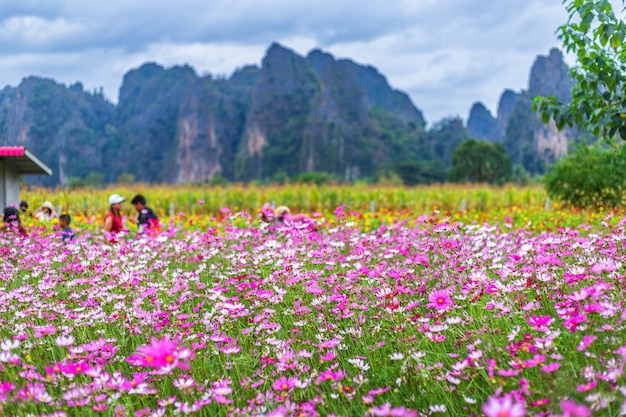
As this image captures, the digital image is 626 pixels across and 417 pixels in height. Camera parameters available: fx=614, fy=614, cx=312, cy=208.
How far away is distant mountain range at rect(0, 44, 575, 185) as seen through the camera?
298 feet

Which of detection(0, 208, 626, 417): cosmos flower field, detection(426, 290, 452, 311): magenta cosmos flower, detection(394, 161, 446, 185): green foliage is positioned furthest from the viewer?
detection(394, 161, 446, 185): green foliage

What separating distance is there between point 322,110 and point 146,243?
93089mm

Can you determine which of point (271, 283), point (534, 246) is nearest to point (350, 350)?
point (271, 283)

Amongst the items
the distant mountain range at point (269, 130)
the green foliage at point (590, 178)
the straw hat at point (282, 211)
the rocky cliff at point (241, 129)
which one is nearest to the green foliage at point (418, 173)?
the distant mountain range at point (269, 130)

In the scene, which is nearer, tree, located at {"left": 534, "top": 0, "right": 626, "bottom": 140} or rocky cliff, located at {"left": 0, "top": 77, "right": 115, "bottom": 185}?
tree, located at {"left": 534, "top": 0, "right": 626, "bottom": 140}

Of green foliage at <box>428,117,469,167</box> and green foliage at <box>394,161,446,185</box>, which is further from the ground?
green foliage at <box>428,117,469,167</box>

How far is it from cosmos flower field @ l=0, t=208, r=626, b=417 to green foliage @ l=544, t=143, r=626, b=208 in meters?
11.3

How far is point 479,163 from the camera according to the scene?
59.2m

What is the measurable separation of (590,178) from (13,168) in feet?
45.0

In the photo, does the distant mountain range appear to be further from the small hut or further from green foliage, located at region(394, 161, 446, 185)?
the small hut

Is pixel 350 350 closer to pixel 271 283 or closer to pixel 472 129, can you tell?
pixel 271 283

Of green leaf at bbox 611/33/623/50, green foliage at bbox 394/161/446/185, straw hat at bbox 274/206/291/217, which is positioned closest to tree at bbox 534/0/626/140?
green leaf at bbox 611/33/623/50

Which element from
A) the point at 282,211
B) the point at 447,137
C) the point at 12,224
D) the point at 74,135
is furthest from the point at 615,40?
the point at 447,137

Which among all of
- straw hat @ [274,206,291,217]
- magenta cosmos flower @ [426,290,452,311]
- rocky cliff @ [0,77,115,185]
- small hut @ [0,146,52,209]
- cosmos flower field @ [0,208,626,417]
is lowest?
cosmos flower field @ [0,208,626,417]
